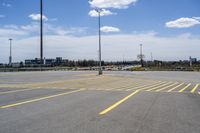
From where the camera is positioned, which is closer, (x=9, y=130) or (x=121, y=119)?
(x=9, y=130)

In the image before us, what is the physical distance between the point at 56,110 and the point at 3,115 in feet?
5.42

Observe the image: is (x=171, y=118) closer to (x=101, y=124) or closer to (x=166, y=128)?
(x=166, y=128)

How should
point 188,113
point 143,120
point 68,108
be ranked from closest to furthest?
point 143,120, point 188,113, point 68,108

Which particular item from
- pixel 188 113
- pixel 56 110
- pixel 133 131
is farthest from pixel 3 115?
pixel 188 113

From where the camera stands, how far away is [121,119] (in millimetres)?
7008

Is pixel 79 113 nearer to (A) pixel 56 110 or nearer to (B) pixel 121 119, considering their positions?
(A) pixel 56 110

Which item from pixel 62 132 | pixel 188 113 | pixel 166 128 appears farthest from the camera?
pixel 188 113

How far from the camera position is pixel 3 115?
746cm

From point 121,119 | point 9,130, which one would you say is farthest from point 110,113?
point 9,130

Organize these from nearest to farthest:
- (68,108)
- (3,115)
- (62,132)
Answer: (62,132), (3,115), (68,108)

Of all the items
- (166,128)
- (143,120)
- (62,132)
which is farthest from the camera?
(143,120)

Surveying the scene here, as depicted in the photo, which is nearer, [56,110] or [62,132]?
[62,132]

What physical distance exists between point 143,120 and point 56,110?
297cm

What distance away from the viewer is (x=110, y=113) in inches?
309
